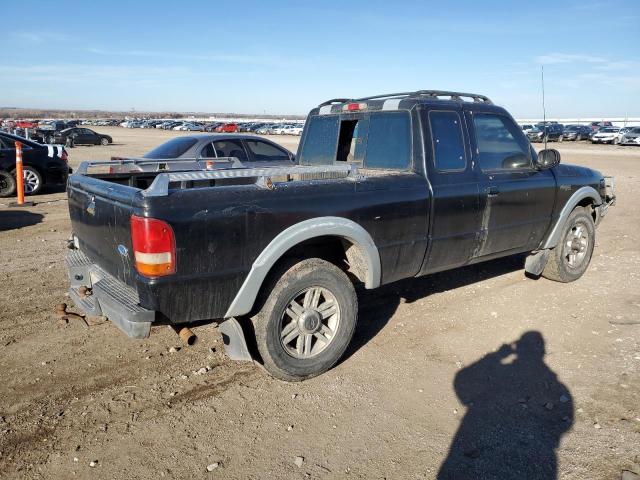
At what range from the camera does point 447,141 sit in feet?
15.6

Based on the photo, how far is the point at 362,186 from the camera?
4078mm

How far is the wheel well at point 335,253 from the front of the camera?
4004mm

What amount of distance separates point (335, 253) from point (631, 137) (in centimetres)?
4400

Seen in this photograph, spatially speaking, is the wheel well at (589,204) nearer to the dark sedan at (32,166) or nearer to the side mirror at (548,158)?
the side mirror at (548,158)

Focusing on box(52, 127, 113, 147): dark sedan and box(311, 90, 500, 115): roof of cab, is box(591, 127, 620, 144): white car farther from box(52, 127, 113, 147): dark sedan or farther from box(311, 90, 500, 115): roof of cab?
box(311, 90, 500, 115): roof of cab

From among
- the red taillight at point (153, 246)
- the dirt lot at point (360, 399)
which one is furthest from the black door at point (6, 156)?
the red taillight at point (153, 246)

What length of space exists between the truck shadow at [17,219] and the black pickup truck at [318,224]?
5335 mm

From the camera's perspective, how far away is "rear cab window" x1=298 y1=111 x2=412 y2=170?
4723 millimetres

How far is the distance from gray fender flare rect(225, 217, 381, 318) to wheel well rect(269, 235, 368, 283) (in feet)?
0.24

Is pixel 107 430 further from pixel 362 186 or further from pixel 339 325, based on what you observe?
pixel 362 186

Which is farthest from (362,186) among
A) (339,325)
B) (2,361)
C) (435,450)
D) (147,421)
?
(2,361)

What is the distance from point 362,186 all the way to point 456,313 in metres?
2.10

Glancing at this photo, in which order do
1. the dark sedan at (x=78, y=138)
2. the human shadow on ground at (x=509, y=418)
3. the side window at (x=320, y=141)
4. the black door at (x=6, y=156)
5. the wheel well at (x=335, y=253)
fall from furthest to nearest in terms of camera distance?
1. the dark sedan at (x=78, y=138)
2. the black door at (x=6, y=156)
3. the side window at (x=320, y=141)
4. the wheel well at (x=335, y=253)
5. the human shadow on ground at (x=509, y=418)

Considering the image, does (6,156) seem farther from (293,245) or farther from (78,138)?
(78,138)
